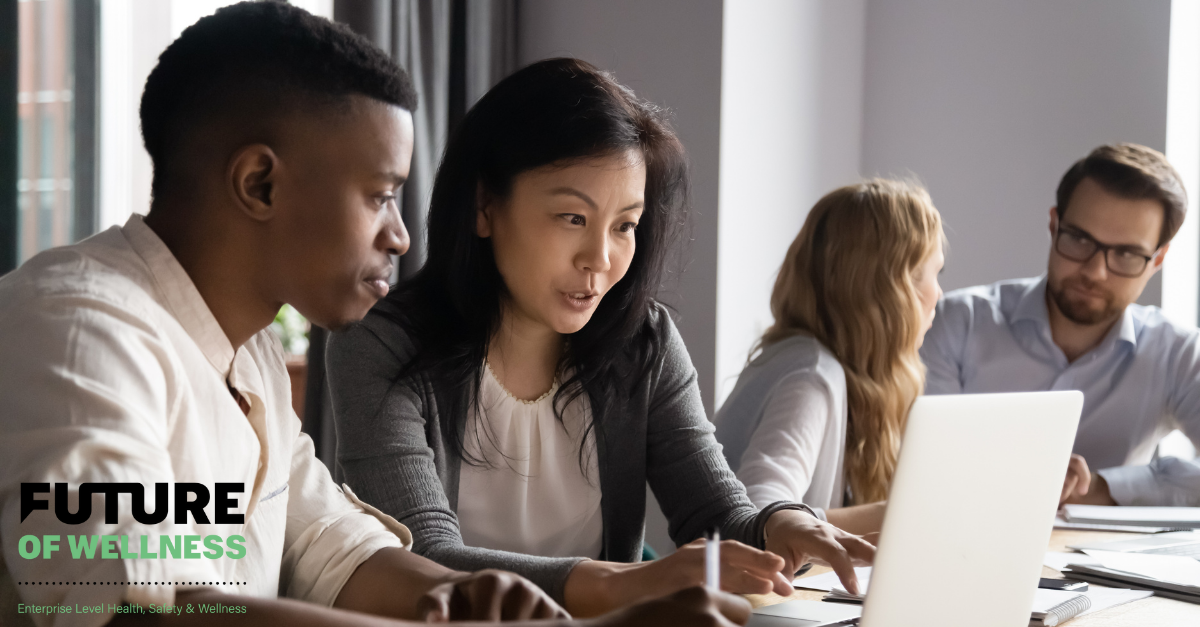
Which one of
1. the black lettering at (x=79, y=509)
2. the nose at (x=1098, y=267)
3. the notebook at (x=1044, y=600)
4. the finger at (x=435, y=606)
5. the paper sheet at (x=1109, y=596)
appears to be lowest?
the paper sheet at (x=1109, y=596)

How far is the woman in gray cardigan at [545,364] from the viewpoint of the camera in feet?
4.39

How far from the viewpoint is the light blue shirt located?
7.75 feet

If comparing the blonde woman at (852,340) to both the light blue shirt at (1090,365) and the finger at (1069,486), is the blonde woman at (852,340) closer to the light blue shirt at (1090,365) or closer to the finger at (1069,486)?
the finger at (1069,486)

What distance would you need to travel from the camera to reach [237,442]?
864 millimetres

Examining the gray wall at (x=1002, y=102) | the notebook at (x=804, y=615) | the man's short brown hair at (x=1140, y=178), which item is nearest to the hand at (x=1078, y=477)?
the man's short brown hair at (x=1140, y=178)

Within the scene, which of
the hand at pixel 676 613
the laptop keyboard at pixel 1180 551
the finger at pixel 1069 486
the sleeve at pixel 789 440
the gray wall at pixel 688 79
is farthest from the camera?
the gray wall at pixel 688 79

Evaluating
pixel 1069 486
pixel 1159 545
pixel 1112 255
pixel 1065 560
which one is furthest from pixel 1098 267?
pixel 1065 560

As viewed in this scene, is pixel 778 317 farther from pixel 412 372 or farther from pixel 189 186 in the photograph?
pixel 189 186

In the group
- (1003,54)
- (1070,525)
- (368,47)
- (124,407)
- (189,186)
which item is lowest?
(1070,525)

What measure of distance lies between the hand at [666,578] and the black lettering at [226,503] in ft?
1.31

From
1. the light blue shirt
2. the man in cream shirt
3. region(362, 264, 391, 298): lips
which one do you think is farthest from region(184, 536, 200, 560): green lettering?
the light blue shirt

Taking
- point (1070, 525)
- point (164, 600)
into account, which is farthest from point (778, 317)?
point (164, 600)

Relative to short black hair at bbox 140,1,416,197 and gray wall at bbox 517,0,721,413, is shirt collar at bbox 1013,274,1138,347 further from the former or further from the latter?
short black hair at bbox 140,1,416,197

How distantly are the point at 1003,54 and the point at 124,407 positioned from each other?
3180 mm
